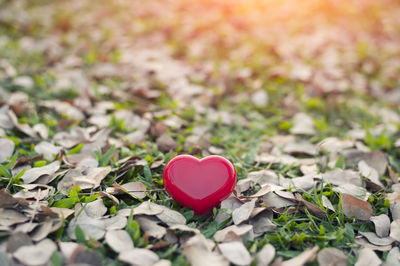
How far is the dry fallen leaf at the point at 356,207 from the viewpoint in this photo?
108cm

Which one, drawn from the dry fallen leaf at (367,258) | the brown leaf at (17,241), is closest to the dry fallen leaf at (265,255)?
the dry fallen leaf at (367,258)

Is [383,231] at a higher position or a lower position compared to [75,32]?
lower

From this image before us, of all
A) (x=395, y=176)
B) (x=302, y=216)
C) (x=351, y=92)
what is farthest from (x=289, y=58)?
(x=302, y=216)

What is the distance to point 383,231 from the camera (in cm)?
105

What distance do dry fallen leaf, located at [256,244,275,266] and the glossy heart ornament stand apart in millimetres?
186

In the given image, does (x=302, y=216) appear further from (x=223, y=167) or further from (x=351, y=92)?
(x=351, y=92)

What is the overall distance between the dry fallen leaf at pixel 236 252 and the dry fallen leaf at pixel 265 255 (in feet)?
0.11

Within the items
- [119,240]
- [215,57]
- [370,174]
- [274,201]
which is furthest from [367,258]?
[215,57]

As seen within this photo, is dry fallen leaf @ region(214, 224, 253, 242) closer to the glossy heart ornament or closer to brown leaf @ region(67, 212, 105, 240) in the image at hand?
the glossy heart ornament

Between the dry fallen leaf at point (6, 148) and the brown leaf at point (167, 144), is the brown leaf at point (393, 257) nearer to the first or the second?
the brown leaf at point (167, 144)

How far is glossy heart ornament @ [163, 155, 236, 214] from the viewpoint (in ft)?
3.39

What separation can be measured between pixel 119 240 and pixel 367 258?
24.8 inches

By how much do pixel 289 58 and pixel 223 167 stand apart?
1598 mm

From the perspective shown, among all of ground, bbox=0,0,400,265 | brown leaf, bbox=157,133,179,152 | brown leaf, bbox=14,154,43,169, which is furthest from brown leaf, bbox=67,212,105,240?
brown leaf, bbox=157,133,179,152
